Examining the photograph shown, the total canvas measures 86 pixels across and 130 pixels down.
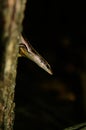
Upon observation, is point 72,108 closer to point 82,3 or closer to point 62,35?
point 62,35

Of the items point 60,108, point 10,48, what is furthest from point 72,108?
point 10,48

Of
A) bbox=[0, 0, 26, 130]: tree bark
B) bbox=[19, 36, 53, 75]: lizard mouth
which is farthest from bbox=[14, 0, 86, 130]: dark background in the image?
bbox=[0, 0, 26, 130]: tree bark

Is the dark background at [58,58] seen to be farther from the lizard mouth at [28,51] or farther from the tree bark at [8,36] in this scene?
the tree bark at [8,36]

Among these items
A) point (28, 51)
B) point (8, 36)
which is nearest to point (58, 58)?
point (28, 51)

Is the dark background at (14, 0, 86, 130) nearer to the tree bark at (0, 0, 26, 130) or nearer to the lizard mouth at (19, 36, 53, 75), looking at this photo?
the lizard mouth at (19, 36, 53, 75)

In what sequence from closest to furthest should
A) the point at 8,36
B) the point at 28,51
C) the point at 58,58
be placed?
the point at 8,36 < the point at 28,51 < the point at 58,58

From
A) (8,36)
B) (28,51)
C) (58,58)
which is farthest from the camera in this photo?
(58,58)

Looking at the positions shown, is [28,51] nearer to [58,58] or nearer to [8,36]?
[8,36]

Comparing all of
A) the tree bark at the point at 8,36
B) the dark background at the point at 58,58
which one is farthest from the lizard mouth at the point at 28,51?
the dark background at the point at 58,58
